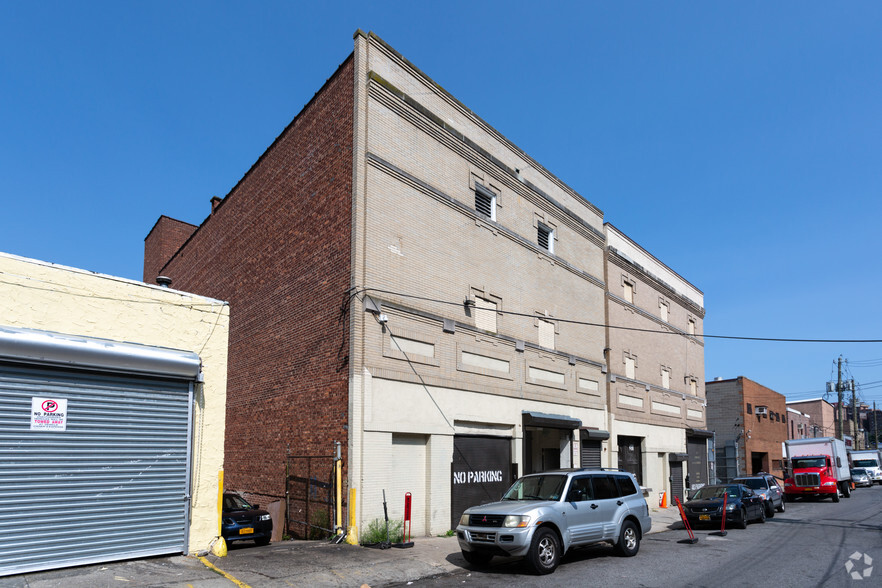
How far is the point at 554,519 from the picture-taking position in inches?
463

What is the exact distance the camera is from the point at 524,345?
20422 mm

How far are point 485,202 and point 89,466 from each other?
13.5 meters

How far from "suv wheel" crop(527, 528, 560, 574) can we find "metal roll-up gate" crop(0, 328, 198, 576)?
601cm

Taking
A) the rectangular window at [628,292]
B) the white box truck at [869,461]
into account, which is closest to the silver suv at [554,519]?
the rectangular window at [628,292]

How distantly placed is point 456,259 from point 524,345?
4.02 m

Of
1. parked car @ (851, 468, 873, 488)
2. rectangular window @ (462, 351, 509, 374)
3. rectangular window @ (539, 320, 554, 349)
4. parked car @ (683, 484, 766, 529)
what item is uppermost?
rectangular window @ (539, 320, 554, 349)

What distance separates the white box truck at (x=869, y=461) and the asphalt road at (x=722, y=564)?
4553 cm

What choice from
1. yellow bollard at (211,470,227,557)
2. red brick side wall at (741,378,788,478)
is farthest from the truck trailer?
yellow bollard at (211,470,227,557)

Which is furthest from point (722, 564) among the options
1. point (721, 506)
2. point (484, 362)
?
point (484, 362)

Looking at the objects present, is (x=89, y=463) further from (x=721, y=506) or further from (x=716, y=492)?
(x=716, y=492)

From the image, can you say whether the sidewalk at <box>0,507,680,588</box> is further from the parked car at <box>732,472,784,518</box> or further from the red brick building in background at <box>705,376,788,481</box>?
the red brick building in background at <box>705,376,788,481</box>

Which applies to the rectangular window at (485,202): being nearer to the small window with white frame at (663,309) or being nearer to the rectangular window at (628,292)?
the rectangular window at (628,292)

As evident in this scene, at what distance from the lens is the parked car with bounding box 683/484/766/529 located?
19281 mm

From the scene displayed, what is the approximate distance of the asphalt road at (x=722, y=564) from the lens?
1075 centimetres
